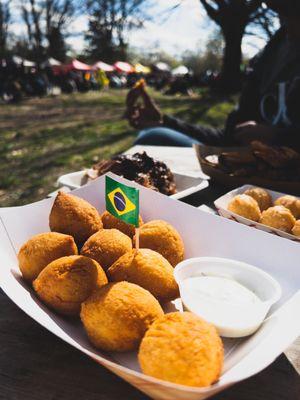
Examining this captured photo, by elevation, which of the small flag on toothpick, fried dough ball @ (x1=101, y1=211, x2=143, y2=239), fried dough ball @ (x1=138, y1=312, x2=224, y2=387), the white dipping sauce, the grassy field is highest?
the small flag on toothpick

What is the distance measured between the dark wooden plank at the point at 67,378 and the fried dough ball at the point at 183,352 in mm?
124

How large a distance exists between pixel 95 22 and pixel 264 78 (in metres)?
43.2

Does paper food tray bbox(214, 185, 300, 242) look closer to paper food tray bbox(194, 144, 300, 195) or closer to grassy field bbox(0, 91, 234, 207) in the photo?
paper food tray bbox(194, 144, 300, 195)

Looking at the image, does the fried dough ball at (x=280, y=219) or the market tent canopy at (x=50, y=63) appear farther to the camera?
the market tent canopy at (x=50, y=63)

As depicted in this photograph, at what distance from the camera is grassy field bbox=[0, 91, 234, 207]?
226 inches

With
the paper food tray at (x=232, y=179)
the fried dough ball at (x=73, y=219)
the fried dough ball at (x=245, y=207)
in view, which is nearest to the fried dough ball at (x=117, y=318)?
the fried dough ball at (x=73, y=219)

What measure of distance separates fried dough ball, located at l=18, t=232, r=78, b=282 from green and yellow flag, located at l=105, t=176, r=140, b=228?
184 mm

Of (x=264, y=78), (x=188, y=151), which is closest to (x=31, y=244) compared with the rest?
(x=188, y=151)

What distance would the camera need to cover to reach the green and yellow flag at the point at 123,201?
1.08 m

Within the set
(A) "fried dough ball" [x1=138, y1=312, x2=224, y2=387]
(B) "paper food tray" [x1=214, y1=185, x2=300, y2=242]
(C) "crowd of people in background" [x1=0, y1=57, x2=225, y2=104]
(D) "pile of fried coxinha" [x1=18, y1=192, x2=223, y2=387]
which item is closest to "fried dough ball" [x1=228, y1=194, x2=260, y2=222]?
(B) "paper food tray" [x1=214, y1=185, x2=300, y2=242]

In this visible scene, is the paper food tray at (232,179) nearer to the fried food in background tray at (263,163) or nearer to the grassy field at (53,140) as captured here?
the fried food in background tray at (263,163)

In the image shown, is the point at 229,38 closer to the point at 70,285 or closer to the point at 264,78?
the point at 264,78

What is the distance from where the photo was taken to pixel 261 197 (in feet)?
6.05

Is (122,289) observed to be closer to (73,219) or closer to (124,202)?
(124,202)
